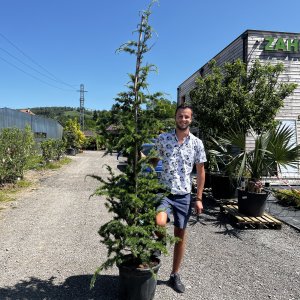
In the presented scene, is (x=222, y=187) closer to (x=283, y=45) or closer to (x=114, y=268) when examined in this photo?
(x=114, y=268)

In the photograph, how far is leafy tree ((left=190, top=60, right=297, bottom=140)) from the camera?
9289 millimetres

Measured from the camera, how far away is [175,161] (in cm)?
396

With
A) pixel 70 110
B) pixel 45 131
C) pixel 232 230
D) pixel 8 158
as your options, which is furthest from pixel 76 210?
pixel 70 110

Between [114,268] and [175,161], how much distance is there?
1.67m

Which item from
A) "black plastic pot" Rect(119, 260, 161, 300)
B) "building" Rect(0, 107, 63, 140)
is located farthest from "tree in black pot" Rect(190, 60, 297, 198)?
"building" Rect(0, 107, 63, 140)

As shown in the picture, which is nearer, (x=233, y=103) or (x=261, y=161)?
(x=261, y=161)

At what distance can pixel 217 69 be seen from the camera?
33.3 feet

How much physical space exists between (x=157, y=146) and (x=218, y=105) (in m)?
5.92

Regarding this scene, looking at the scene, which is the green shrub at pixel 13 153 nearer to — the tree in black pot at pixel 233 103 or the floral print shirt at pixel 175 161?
the tree in black pot at pixel 233 103

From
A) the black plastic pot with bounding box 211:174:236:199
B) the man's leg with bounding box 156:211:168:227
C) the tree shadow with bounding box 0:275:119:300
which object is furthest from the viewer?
the black plastic pot with bounding box 211:174:236:199

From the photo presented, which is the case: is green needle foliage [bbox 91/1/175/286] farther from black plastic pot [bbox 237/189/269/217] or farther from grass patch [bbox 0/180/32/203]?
grass patch [bbox 0/180/32/203]

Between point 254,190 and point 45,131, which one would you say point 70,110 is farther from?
point 254,190

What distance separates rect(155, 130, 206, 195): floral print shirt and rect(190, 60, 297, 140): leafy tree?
5.35 m

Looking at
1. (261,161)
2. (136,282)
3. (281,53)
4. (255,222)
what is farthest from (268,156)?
(281,53)
